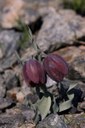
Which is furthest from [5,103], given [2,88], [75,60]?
[75,60]

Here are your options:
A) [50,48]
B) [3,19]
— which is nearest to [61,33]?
[50,48]

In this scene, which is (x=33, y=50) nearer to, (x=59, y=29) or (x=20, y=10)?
(x=59, y=29)

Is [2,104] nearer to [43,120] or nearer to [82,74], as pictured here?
[43,120]

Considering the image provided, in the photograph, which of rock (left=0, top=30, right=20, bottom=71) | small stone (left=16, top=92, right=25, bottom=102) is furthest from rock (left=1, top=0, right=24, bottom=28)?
small stone (left=16, top=92, right=25, bottom=102)

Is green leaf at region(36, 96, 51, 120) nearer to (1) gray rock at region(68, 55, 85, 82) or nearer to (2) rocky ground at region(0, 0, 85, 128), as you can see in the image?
(2) rocky ground at region(0, 0, 85, 128)

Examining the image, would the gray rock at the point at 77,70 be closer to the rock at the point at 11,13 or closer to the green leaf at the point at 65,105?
the green leaf at the point at 65,105

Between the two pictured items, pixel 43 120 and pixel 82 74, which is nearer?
pixel 43 120

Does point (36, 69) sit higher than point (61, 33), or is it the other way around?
point (36, 69)
